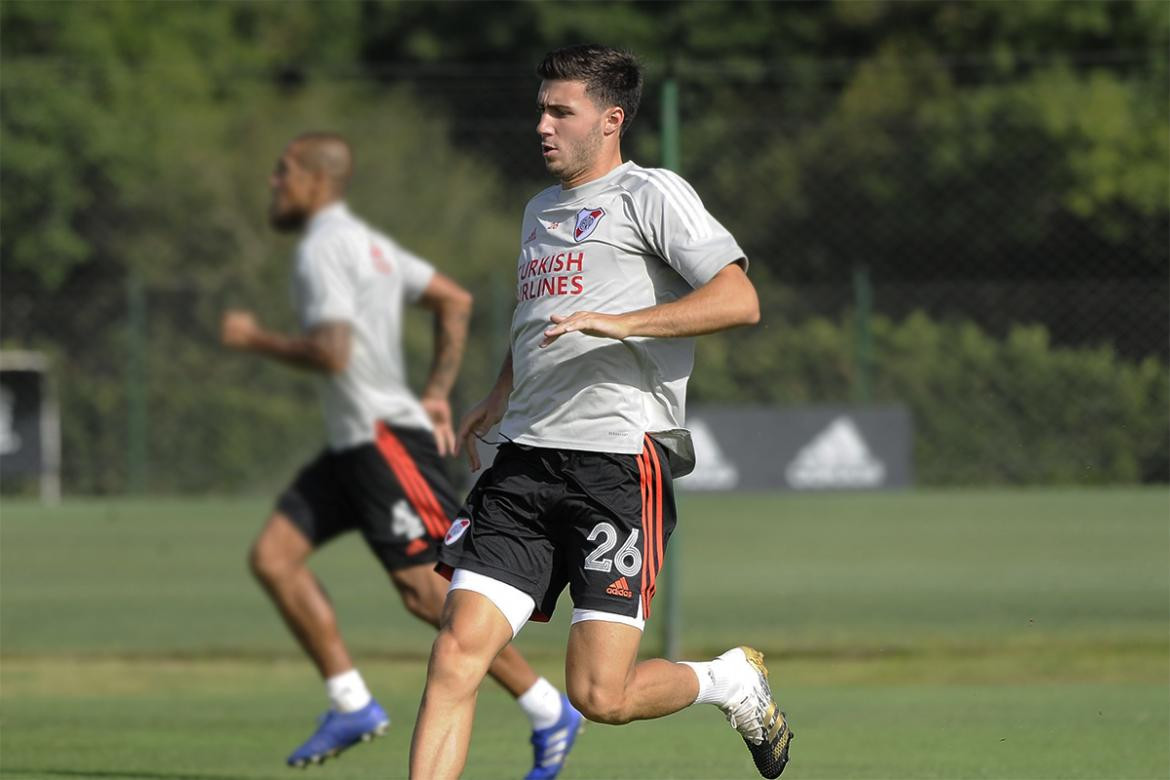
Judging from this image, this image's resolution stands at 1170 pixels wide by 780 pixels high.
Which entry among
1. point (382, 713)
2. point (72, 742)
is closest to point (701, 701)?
point (382, 713)

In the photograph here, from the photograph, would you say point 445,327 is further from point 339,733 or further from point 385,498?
point 339,733

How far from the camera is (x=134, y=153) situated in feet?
103

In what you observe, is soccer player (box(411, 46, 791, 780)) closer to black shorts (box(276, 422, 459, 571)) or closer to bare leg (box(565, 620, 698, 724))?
bare leg (box(565, 620, 698, 724))

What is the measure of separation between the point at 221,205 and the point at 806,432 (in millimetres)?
17100

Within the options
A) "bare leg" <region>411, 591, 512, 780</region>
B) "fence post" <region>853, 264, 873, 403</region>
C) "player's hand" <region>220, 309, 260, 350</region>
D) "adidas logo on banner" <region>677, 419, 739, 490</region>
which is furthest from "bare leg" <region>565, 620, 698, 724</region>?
"fence post" <region>853, 264, 873, 403</region>

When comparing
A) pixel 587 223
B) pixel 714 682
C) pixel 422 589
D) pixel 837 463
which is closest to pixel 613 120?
pixel 587 223

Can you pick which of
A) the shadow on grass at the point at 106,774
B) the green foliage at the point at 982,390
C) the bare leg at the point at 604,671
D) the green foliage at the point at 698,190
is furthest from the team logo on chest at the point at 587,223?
the green foliage at the point at 982,390

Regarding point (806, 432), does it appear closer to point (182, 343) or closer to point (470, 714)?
point (182, 343)

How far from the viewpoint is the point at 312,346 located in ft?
23.2

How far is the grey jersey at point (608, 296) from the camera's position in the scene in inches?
205

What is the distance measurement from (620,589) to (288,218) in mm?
2974

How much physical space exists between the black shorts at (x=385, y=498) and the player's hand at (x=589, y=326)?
96.0 inches

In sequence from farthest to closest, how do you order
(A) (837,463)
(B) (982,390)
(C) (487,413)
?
(B) (982,390) < (A) (837,463) < (C) (487,413)

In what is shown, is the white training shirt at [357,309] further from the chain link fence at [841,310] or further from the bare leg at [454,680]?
the chain link fence at [841,310]
